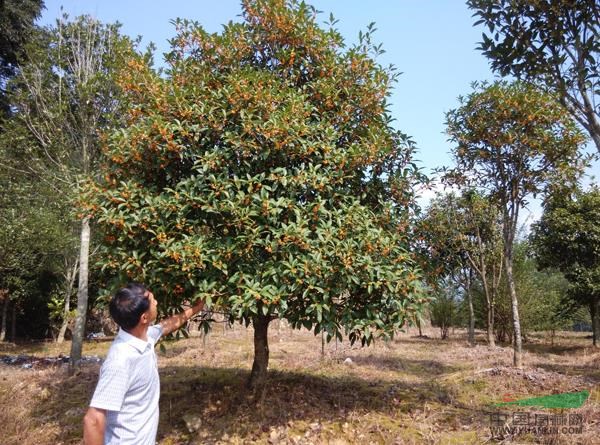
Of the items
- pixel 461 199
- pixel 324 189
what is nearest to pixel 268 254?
pixel 324 189

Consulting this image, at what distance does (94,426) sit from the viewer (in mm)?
2910

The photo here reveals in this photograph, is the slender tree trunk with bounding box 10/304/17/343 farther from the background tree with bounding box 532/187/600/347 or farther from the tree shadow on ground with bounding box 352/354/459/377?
the background tree with bounding box 532/187/600/347

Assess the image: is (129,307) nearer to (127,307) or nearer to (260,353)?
(127,307)

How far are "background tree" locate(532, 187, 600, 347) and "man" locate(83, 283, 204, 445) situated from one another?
2233 cm

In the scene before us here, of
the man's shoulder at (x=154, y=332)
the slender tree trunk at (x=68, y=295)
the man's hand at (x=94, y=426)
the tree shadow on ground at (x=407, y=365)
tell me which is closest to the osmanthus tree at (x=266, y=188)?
the man's shoulder at (x=154, y=332)

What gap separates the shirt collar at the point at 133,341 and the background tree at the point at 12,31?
84.4ft

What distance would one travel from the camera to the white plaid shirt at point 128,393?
301 cm

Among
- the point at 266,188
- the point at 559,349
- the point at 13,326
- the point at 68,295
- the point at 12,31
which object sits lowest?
the point at 559,349

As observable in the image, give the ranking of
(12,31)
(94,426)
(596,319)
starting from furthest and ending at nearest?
(12,31)
(596,319)
(94,426)

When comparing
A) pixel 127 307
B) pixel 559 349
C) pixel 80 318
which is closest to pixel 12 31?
pixel 80 318

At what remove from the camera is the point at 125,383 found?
3.07 metres

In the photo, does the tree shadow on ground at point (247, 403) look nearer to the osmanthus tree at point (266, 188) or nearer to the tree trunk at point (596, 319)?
the osmanthus tree at point (266, 188)

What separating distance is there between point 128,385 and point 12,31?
28.4 meters

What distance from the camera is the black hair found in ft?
10.9
